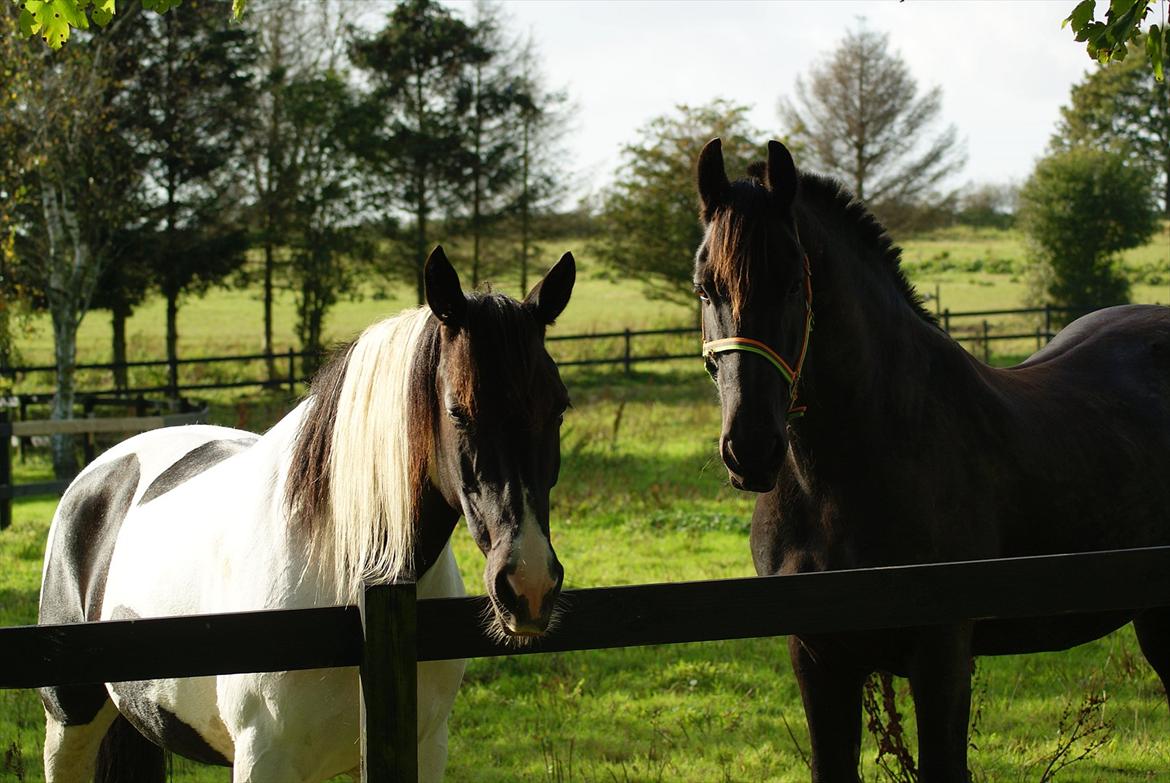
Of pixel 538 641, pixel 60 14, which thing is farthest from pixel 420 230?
pixel 538 641

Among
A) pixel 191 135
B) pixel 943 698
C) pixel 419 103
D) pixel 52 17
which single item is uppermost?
pixel 419 103

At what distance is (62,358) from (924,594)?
1648cm

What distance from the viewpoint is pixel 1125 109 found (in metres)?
47.6

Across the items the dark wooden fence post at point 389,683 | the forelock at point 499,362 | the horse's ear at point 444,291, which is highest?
the horse's ear at point 444,291

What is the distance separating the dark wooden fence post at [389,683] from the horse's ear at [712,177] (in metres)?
1.62

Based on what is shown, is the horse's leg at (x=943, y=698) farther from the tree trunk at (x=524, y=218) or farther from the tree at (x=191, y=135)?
the tree trunk at (x=524, y=218)

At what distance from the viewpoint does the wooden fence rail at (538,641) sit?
235cm

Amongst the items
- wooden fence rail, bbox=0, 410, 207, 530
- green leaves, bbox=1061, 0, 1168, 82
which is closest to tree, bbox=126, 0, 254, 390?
wooden fence rail, bbox=0, 410, 207, 530

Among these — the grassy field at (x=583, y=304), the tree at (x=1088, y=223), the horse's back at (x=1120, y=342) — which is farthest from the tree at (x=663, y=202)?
the horse's back at (x=1120, y=342)

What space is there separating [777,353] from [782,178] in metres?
0.55

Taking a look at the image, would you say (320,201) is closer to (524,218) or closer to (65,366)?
(524,218)

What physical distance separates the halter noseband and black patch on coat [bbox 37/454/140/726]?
2096mm

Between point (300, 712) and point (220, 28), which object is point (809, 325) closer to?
point (300, 712)

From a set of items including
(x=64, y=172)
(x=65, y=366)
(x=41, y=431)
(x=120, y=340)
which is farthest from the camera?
(x=120, y=340)
